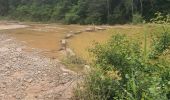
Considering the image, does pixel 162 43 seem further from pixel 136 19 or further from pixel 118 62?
pixel 136 19

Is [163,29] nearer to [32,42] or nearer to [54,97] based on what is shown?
[54,97]

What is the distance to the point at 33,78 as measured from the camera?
13.2m

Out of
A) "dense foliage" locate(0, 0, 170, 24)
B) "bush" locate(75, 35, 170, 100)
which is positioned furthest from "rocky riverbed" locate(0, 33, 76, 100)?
→ "dense foliage" locate(0, 0, 170, 24)

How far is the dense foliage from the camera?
1444 inches

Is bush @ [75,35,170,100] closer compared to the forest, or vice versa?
the forest

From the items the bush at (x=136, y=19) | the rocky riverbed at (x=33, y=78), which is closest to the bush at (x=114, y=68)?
the rocky riverbed at (x=33, y=78)

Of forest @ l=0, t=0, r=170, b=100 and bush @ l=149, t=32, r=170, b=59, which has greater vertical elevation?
bush @ l=149, t=32, r=170, b=59

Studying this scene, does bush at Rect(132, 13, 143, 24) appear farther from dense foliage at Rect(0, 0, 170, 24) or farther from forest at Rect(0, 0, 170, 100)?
forest at Rect(0, 0, 170, 100)

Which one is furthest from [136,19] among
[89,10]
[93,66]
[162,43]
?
[162,43]

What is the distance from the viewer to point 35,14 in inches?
1816

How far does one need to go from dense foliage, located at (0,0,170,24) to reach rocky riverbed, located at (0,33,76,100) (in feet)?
63.7

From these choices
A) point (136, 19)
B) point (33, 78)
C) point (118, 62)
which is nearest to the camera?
point (118, 62)

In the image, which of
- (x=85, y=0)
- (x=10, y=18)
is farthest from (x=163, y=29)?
(x=10, y=18)

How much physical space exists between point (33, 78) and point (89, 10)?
26545mm
